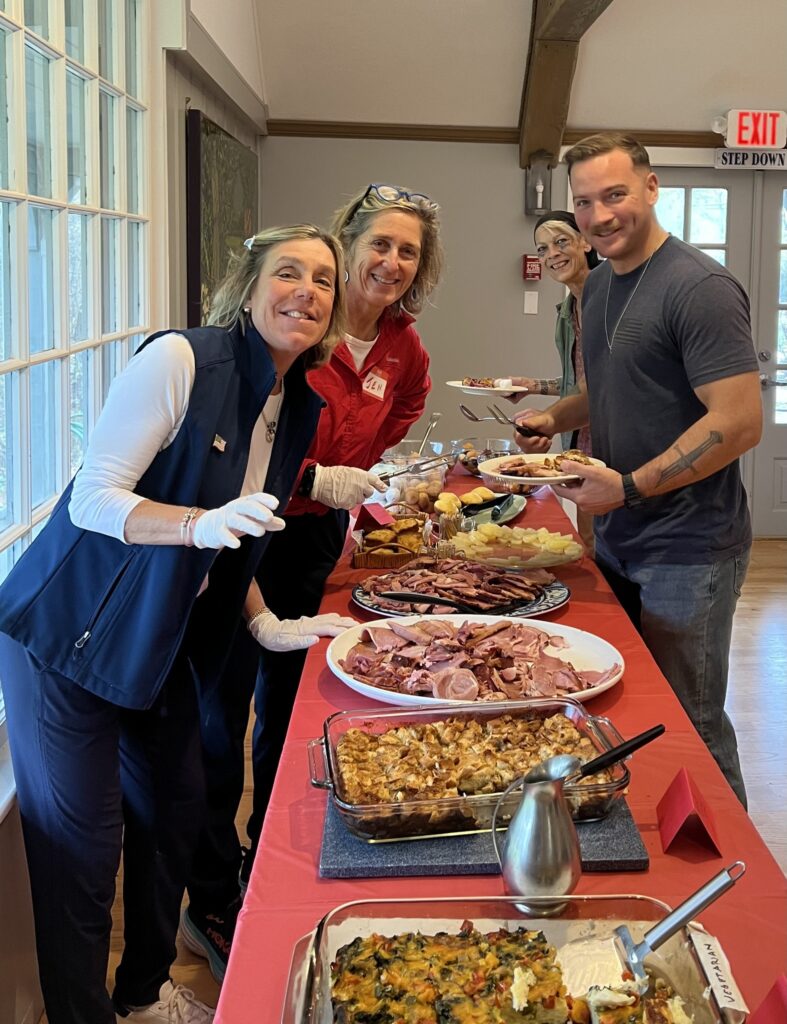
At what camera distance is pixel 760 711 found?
353cm

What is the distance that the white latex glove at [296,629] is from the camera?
175cm

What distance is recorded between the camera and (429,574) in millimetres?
1999

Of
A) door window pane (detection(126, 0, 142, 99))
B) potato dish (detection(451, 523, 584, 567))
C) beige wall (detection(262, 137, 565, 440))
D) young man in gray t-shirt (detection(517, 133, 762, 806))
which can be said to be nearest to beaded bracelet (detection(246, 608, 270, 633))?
potato dish (detection(451, 523, 584, 567))

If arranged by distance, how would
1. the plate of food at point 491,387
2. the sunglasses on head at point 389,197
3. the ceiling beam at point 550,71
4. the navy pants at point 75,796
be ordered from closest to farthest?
the navy pants at point 75,796, the sunglasses on head at point 389,197, the plate of food at point 491,387, the ceiling beam at point 550,71

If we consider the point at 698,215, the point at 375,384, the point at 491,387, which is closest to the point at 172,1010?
→ the point at 375,384

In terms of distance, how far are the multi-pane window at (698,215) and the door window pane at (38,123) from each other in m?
4.41

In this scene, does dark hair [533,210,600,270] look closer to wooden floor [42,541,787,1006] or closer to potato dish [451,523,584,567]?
wooden floor [42,541,787,1006]

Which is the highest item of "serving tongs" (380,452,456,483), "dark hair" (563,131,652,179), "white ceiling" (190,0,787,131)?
"white ceiling" (190,0,787,131)

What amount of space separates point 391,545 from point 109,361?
1166 millimetres

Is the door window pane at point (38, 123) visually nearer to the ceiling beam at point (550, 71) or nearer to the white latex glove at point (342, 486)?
the white latex glove at point (342, 486)

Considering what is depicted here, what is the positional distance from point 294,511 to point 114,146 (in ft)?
4.38

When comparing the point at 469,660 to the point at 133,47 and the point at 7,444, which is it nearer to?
the point at 7,444

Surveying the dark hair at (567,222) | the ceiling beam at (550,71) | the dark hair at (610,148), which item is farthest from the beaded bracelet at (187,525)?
the ceiling beam at (550,71)

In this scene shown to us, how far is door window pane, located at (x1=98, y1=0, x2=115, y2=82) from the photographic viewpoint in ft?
8.85
